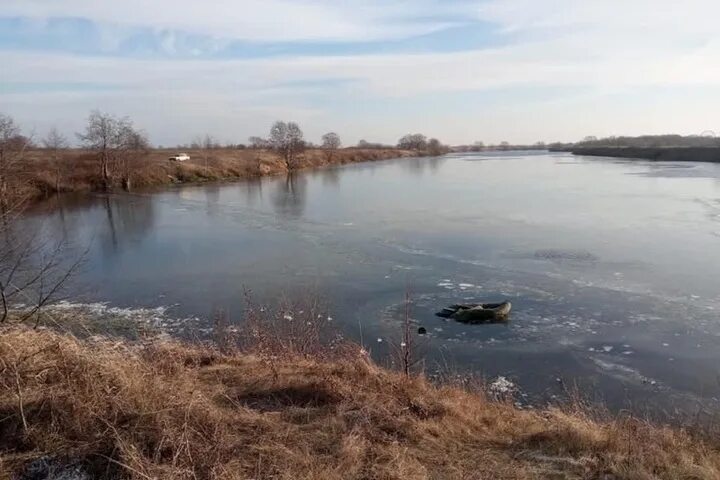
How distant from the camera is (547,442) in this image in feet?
15.8

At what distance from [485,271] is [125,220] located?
1770cm

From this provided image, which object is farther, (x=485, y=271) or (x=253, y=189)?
(x=253, y=189)

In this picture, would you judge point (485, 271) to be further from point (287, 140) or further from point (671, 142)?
point (671, 142)

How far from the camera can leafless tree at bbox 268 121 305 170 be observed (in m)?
61.3

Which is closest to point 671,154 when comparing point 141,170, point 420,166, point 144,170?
point 420,166

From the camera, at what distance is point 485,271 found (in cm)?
1405

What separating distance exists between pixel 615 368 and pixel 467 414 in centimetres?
408

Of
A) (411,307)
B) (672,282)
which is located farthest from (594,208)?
(411,307)

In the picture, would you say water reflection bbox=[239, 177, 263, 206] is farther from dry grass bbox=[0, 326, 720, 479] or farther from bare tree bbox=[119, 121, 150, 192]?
dry grass bbox=[0, 326, 720, 479]

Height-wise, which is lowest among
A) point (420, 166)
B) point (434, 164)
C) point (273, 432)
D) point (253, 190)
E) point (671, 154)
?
point (253, 190)

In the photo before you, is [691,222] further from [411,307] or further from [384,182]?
[384,182]

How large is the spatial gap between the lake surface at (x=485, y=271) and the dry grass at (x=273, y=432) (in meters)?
2.84

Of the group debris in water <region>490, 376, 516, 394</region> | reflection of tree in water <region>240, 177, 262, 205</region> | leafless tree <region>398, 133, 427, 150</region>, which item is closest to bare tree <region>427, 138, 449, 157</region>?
leafless tree <region>398, 133, 427, 150</region>

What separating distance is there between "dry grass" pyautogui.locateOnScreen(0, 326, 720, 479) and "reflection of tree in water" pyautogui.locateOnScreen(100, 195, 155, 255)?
15.1m
